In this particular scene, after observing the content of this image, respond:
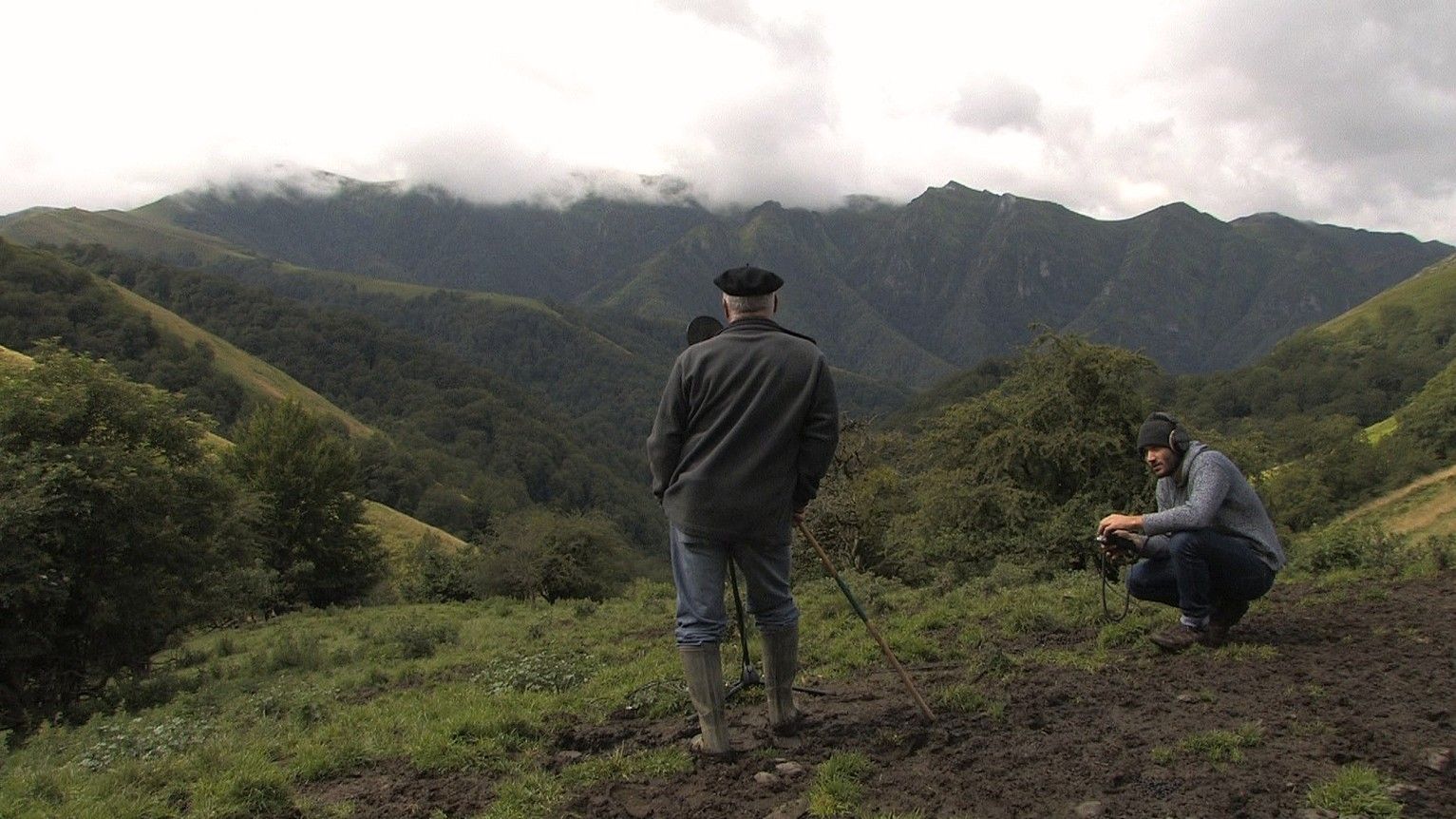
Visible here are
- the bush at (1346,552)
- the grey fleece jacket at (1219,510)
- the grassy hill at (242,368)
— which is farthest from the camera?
the grassy hill at (242,368)

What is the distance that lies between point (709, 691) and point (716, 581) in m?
0.68

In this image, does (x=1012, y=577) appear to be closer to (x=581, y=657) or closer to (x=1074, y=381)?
(x=581, y=657)

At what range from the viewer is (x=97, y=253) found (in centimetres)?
17000

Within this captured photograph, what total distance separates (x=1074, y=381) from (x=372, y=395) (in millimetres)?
171868

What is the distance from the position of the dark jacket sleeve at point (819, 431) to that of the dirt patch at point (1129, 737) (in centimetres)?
174

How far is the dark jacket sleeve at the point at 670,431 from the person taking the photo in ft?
16.5

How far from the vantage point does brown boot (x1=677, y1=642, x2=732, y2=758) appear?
16.6 feet

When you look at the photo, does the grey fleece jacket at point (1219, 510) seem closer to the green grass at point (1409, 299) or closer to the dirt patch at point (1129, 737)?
the dirt patch at point (1129, 737)

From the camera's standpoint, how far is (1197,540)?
623 cm

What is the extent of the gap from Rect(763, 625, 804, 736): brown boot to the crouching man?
2601 millimetres

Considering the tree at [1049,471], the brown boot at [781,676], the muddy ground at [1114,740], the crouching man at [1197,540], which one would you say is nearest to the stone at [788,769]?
the muddy ground at [1114,740]

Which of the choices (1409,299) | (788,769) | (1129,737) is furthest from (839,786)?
(1409,299)

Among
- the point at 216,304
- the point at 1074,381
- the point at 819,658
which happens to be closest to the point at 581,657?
the point at 819,658

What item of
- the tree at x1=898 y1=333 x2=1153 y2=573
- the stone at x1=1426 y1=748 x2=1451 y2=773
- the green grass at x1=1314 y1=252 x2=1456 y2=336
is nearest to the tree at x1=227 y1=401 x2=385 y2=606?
the tree at x1=898 y1=333 x2=1153 y2=573
